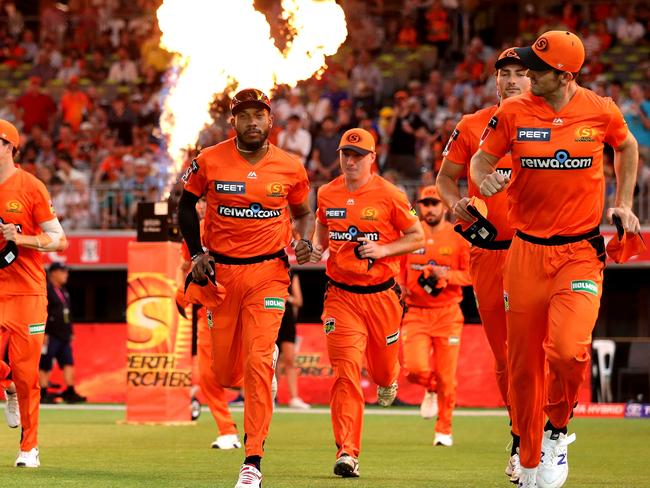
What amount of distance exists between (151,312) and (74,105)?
40.8 feet

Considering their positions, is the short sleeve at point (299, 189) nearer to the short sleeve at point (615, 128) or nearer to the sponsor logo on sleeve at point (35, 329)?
the sponsor logo on sleeve at point (35, 329)

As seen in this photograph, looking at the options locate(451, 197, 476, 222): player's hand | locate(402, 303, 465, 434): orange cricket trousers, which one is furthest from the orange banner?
locate(451, 197, 476, 222): player's hand

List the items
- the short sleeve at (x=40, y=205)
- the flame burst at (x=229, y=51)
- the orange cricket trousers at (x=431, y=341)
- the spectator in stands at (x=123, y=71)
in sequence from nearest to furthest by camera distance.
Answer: the short sleeve at (x=40, y=205)
the orange cricket trousers at (x=431, y=341)
the flame burst at (x=229, y=51)
the spectator in stands at (x=123, y=71)

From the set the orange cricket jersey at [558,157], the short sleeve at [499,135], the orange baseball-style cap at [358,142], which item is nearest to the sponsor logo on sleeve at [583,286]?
the orange cricket jersey at [558,157]

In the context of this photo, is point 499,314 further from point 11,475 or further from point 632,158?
point 11,475

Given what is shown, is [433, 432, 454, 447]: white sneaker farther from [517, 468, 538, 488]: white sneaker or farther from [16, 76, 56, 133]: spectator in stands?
[16, 76, 56, 133]: spectator in stands

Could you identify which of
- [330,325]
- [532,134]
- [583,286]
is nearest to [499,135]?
[532,134]

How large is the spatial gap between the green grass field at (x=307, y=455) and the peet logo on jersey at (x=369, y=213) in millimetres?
2136

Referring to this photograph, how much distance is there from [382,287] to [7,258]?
3.12m

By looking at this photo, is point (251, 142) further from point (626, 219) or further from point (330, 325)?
point (626, 219)

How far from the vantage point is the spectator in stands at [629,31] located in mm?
27812

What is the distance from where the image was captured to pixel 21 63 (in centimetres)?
3284

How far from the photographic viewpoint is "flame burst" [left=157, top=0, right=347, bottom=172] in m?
26.5

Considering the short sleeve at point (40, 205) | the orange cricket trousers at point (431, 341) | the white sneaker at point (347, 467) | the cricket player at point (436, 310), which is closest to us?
the white sneaker at point (347, 467)
